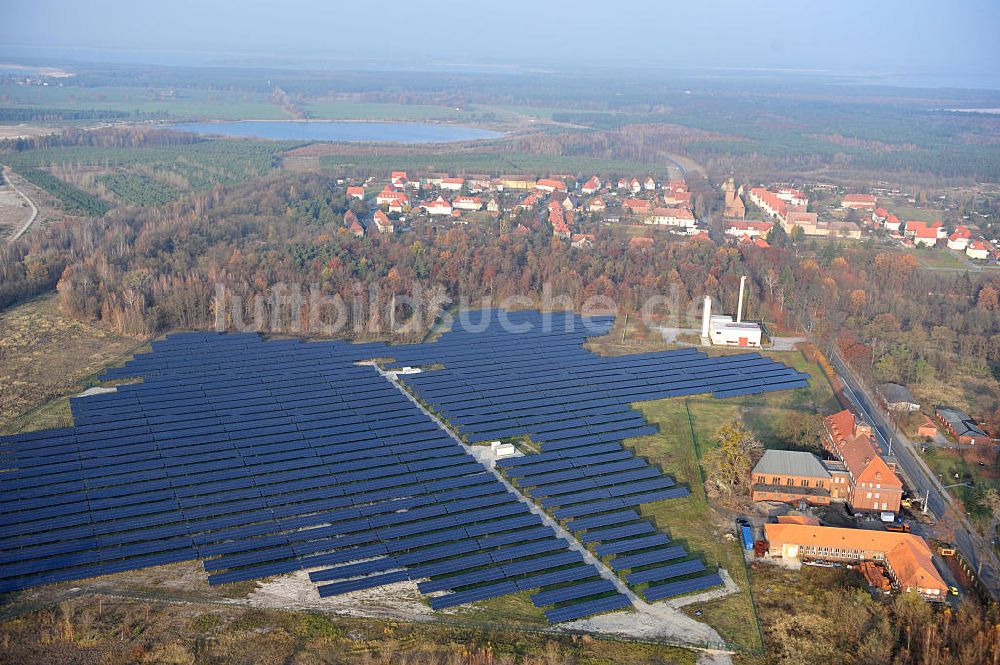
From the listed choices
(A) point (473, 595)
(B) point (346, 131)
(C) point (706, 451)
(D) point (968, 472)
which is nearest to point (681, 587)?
(A) point (473, 595)

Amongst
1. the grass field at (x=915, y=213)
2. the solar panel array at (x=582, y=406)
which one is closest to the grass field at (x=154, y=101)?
the grass field at (x=915, y=213)

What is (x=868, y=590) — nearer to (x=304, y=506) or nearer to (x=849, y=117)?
(x=304, y=506)

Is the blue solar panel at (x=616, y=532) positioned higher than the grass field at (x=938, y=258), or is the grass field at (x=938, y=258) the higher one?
the grass field at (x=938, y=258)

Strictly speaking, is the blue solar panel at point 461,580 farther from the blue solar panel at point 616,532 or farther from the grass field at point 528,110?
the grass field at point 528,110

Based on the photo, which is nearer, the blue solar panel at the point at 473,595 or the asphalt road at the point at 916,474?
the blue solar panel at the point at 473,595

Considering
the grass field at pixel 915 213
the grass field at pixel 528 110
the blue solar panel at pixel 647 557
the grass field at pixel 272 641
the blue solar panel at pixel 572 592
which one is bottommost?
the grass field at pixel 272 641

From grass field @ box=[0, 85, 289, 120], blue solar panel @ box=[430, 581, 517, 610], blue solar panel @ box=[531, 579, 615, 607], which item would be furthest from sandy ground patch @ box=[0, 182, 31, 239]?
grass field @ box=[0, 85, 289, 120]

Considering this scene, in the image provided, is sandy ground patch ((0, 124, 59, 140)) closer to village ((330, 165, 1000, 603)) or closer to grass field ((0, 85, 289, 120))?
grass field ((0, 85, 289, 120))

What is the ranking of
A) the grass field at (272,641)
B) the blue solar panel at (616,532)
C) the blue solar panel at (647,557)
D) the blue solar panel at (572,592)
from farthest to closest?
the blue solar panel at (616,532) → the blue solar panel at (647,557) → the blue solar panel at (572,592) → the grass field at (272,641)
